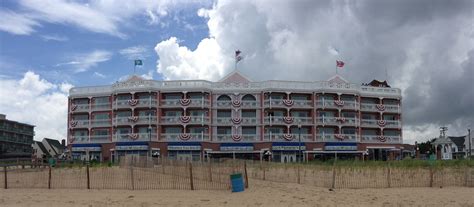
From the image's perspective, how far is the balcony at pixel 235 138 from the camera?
66.8 m

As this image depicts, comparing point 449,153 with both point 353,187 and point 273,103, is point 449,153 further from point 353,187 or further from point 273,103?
point 353,187

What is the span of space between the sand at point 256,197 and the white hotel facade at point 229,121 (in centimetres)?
4067

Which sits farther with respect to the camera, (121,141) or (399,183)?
(121,141)

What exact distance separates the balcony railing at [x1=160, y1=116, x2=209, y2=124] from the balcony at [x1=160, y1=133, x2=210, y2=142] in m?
1.56

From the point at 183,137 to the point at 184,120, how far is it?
2213mm

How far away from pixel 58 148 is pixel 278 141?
72310 mm

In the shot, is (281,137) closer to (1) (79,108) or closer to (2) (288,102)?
(2) (288,102)

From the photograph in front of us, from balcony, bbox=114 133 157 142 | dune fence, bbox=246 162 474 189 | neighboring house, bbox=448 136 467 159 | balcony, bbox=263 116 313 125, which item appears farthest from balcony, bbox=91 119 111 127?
neighboring house, bbox=448 136 467 159

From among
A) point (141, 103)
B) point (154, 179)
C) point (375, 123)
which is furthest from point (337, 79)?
point (154, 179)

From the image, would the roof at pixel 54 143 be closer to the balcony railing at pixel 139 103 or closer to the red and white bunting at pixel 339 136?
the balcony railing at pixel 139 103

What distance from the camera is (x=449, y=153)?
9731 centimetres

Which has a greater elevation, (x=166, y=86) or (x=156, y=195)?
(x=166, y=86)

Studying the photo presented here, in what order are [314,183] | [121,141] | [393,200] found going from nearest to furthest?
1. [393,200]
2. [314,183]
3. [121,141]

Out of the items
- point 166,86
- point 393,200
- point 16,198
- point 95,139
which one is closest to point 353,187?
point 393,200
